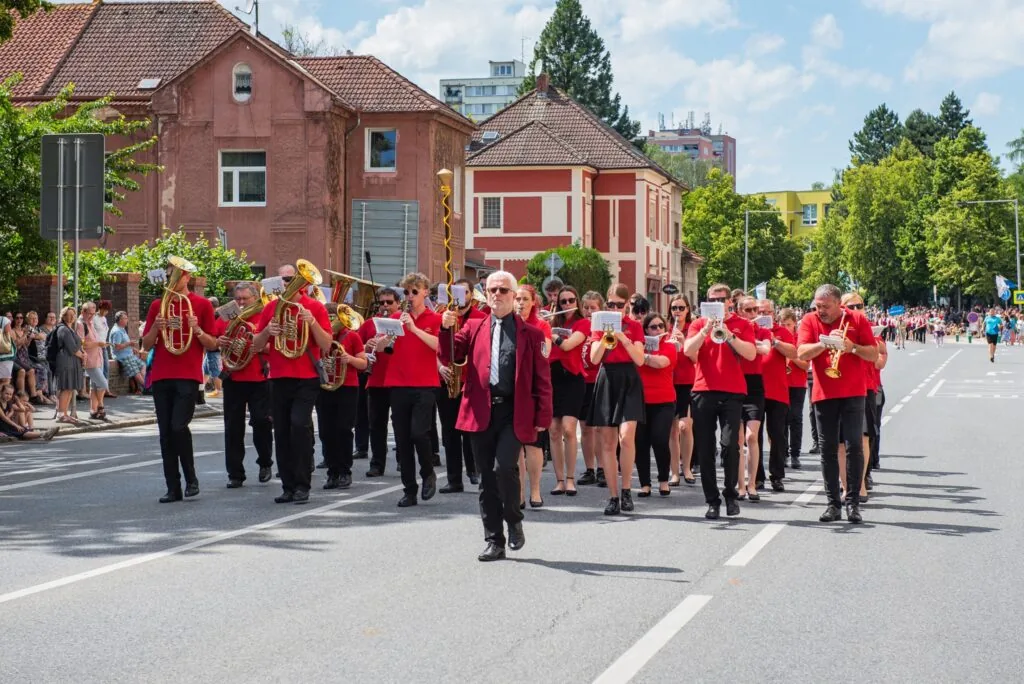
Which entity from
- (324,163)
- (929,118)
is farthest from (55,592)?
(929,118)

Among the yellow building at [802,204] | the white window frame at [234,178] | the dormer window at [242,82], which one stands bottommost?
the white window frame at [234,178]

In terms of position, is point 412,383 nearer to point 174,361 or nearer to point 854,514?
point 174,361

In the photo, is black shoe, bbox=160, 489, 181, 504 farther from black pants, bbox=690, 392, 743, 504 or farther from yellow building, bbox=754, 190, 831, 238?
yellow building, bbox=754, 190, 831, 238

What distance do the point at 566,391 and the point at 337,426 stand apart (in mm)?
2249

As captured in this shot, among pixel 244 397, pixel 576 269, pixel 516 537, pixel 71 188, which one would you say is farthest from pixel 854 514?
pixel 576 269

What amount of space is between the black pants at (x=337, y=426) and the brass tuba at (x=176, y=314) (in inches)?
70.9

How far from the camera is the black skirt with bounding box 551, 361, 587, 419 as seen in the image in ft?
45.6

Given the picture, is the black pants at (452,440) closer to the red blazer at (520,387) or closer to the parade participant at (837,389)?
the parade participant at (837,389)

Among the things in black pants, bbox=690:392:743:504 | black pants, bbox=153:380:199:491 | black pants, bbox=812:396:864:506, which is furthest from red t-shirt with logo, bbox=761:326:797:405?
black pants, bbox=153:380:199:491

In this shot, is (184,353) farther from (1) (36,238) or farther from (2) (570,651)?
(1) (36,238)

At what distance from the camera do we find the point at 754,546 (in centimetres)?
1055

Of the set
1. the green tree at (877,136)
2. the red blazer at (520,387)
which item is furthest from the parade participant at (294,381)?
the green tree at (877,136)

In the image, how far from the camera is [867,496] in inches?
535

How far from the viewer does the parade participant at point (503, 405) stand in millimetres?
9883
